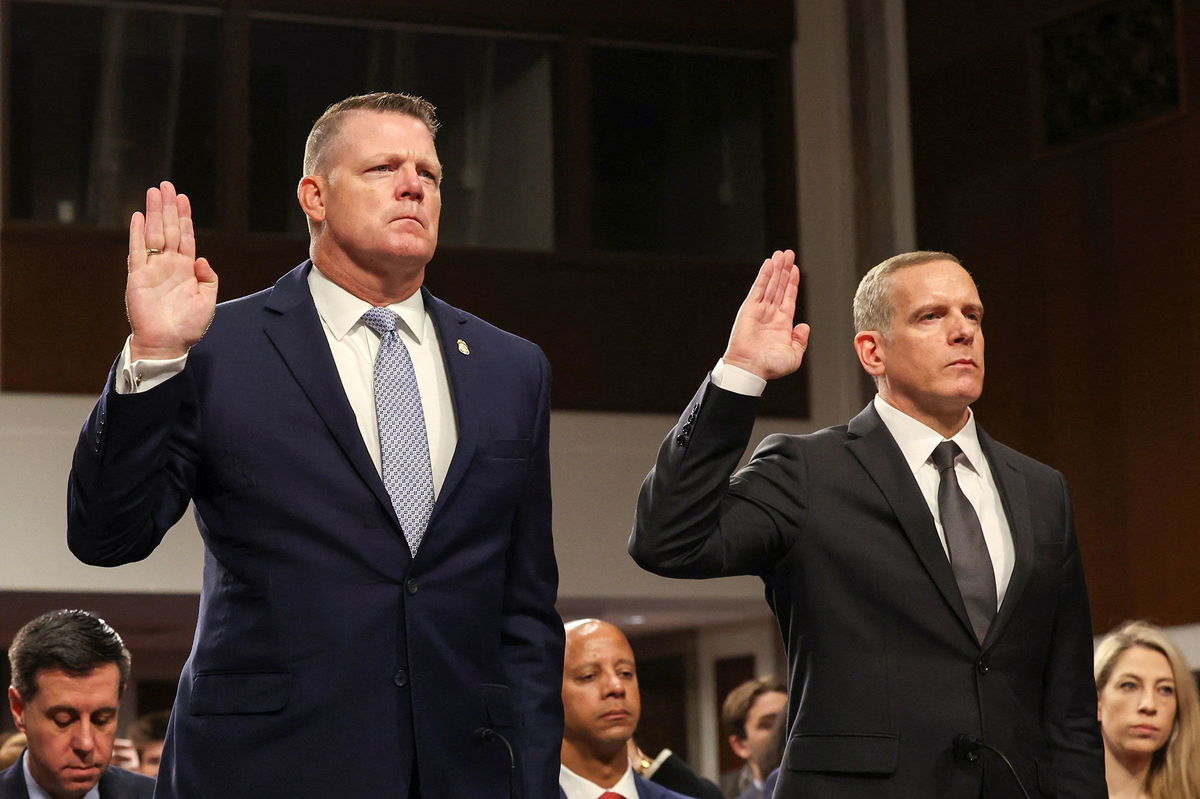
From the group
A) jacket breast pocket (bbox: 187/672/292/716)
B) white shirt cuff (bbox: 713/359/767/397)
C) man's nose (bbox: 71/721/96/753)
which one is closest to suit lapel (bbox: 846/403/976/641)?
white shirt cuff (bbox: 713/359/767/397)

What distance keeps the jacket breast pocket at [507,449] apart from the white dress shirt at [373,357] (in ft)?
0.16

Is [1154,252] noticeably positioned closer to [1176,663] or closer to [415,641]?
[1176,663]

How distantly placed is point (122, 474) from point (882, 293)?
133 centimetres

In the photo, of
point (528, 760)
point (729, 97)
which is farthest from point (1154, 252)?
point (528, 760)

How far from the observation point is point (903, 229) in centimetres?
884

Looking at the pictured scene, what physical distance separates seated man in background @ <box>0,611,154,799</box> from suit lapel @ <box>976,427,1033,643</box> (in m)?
1.94

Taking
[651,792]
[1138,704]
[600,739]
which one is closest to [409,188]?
[600,739]

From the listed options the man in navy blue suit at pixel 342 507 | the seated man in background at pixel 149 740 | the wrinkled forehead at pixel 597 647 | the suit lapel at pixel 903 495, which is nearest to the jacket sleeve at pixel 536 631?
the man in navy blue suit at pixel 342 507

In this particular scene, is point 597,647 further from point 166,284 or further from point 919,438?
point 166,284

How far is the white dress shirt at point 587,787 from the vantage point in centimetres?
402

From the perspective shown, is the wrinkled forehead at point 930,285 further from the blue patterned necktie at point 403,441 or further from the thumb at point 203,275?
the thumb at point 203,275

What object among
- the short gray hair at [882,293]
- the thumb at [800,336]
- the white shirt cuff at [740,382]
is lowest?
the white shirt cuff at [740,382]

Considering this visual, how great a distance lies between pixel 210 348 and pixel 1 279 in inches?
236

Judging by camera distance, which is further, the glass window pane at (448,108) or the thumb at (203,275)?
the glass window pane at (448,108)
